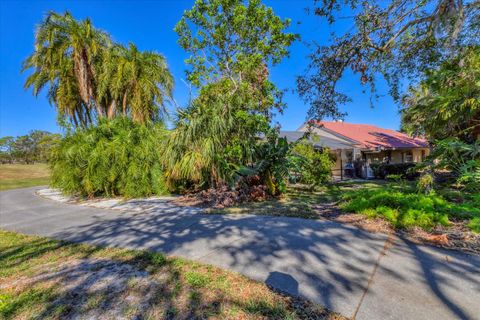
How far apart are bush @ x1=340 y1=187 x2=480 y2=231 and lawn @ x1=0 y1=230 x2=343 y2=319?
123 inches

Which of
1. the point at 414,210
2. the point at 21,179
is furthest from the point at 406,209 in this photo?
the point at 21,179

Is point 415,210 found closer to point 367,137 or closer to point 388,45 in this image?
point 388,45

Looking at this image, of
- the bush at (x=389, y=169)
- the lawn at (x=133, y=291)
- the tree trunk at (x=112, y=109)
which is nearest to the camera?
the lawn at (x=133, y=291)

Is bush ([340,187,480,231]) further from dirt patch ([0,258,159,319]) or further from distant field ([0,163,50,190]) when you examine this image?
distant field ([0,163,50,190])

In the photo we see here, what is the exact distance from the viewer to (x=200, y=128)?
764cm

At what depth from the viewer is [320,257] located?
315cm

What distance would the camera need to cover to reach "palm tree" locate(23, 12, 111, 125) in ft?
40.9

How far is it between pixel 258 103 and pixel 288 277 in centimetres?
823

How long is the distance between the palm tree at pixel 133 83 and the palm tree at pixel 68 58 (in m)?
0.74

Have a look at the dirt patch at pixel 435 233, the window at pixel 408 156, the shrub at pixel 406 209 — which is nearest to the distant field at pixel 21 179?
the dirt patch at pixel 435 233

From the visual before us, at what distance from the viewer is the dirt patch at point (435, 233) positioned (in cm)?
336

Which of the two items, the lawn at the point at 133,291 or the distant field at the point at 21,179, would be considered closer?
the lawn at the point at 133,291

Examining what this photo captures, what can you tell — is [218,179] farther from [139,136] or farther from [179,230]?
[139,136]

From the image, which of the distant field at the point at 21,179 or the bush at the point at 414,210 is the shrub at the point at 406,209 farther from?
the distant field at the point at 21,179
